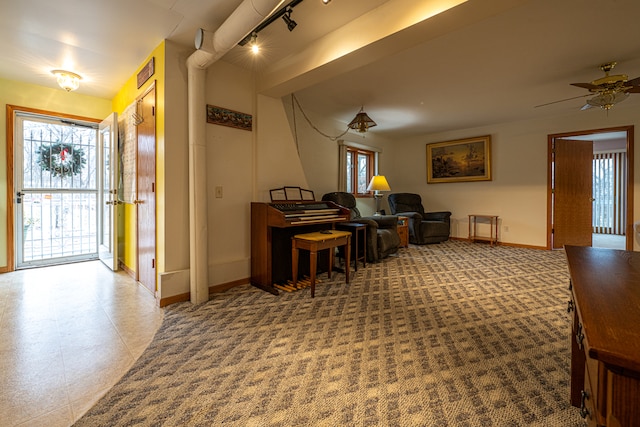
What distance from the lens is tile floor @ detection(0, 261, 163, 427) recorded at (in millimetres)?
1396

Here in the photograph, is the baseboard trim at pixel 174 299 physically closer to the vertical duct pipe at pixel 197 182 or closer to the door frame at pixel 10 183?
the vertical duct pipe at pixel 197 182

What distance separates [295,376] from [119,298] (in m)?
2.18

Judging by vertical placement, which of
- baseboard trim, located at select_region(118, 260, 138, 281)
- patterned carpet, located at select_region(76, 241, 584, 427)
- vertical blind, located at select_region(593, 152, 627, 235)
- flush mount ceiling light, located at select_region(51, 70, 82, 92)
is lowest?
patterned carpet, located at select_region(76, 241, 584, 427)

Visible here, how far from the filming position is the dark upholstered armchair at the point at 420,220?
18.3ft

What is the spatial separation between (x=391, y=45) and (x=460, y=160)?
15.1ft

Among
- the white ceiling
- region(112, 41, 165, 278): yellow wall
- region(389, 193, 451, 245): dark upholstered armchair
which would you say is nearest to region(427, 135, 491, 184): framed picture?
region(389, 193, 451, 245): dark upholstered armchair

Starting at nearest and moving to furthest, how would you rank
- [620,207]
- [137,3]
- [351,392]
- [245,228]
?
[351,392], [137,3], [245,228], [620,207]

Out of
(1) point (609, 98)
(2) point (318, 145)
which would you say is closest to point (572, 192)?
(1) point (609, 98)

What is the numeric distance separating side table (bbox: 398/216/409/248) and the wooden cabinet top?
12.8 ft

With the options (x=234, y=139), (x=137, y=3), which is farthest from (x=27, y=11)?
(x=234, y=139)

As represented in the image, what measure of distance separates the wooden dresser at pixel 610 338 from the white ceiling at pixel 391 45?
1.64m

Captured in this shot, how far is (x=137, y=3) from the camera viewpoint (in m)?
2.12

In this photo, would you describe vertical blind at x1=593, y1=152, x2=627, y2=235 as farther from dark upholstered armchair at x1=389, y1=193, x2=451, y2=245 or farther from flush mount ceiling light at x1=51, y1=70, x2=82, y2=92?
flush mount ceiling light at x1=51, y1=70, x2=82, y2=92

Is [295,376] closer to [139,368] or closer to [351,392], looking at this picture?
[351,392]
